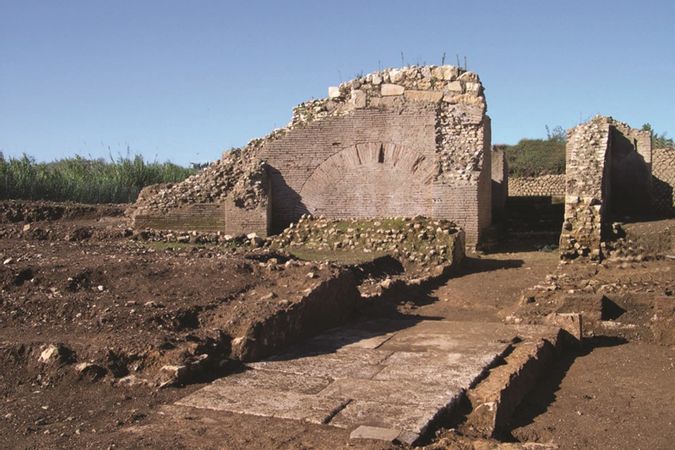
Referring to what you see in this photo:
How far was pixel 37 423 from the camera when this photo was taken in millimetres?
5074

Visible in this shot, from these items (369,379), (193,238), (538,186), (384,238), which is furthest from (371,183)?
(538,186)

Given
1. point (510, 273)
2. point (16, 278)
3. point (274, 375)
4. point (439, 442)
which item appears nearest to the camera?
point (439, 442)

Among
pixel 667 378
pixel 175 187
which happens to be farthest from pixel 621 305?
pixel 175 187

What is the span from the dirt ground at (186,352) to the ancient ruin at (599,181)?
4857mm

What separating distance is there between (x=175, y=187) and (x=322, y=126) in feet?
12.5

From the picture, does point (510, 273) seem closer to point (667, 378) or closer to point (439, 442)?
point (667, 378)

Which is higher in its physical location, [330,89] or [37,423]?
[330,89]

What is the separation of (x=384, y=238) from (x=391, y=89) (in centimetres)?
423

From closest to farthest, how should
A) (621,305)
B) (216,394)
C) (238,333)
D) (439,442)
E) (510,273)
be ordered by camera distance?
(439,442) → (216,394) → (238,333) → (621,305) → (510,273)

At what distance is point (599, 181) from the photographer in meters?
17.2

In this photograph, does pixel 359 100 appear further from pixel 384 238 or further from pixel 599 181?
pixel 599 181

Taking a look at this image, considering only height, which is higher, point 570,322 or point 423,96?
point 423,96

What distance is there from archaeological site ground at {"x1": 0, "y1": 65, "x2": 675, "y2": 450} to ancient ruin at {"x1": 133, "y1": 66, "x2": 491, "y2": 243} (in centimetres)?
5

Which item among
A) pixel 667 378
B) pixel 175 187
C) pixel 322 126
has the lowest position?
pixel 667 378
